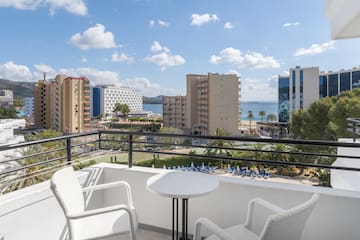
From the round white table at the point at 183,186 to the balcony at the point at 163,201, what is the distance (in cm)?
30

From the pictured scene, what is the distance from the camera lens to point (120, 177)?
2717 mm

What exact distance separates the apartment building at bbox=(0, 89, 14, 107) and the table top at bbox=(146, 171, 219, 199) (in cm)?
1949

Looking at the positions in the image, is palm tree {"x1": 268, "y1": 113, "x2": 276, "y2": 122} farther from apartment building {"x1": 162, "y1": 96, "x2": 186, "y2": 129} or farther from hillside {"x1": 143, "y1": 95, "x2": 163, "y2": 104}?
hillside {"x1": 143, "y1": 95, "x2": 163, "y2": 104}

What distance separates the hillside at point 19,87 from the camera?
19.2m

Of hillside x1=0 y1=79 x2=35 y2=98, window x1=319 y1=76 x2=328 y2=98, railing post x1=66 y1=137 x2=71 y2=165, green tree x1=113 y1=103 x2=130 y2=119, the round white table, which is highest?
window x1=319 y1=76 x2=328 y2=98

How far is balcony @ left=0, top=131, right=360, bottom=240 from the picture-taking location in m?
1.90

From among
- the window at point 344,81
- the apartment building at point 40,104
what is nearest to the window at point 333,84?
the window at point 344,81

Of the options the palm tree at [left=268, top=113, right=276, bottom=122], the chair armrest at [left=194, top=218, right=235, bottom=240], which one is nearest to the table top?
the chair armrest at [left=194, top=218, right=235, bottom=240]

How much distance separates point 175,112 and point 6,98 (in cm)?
2309

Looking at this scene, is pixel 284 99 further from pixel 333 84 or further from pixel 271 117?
pixel 333 84

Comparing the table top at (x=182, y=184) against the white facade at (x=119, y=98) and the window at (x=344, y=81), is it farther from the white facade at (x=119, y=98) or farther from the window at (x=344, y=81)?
the white facade at (x=119, y=98)

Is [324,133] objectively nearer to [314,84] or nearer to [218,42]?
[314,84]

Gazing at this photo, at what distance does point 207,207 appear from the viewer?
234 centimetres

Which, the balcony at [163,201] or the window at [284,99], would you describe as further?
the window at [284,99]
